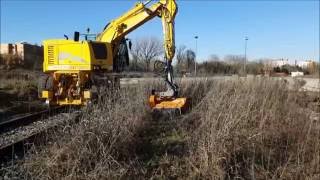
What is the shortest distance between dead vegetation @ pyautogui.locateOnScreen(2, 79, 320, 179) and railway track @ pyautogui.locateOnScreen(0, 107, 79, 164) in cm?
107

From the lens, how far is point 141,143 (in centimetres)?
955

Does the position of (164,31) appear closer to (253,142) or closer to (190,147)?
(253,142)

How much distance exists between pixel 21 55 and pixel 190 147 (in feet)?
152

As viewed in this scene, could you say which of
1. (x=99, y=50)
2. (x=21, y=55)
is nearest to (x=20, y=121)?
(x=99, y=50)

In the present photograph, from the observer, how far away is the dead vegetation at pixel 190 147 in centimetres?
695

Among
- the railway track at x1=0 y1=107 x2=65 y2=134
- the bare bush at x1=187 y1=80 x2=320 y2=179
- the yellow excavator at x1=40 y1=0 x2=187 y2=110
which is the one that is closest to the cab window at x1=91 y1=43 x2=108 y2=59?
the yellow excavator at x1=40 y1=0 x2=187 y2=110

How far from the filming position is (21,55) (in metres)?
51.6

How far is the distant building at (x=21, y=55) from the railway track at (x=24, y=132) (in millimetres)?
32689

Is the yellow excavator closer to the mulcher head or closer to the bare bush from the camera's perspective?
the mulcher head

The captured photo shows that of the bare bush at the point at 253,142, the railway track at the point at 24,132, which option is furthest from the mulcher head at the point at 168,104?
the railway track at the point at 24,132

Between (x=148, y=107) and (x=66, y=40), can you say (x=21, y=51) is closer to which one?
(x=66, y=40)

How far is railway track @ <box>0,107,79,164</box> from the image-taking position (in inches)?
366

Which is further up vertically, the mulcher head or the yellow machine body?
the yellow machine body

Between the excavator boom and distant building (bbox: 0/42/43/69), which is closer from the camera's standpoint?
the excavator boom
